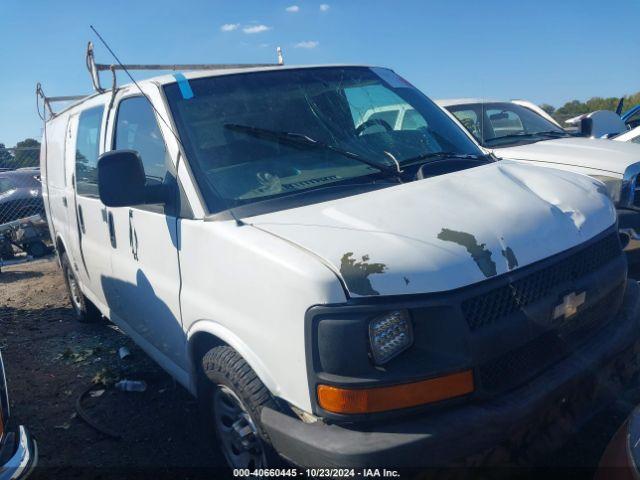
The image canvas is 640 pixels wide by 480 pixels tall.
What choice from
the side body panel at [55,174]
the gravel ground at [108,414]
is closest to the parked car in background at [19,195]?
the side body panel at [55,174]

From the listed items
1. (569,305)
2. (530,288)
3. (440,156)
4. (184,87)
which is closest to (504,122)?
(440,156)

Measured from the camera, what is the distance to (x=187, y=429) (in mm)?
3482

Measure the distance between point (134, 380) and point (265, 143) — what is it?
7.58ft

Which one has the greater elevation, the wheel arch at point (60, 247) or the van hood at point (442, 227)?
the van hood at point (442, 227)

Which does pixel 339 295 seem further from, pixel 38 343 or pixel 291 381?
pixel 38 343

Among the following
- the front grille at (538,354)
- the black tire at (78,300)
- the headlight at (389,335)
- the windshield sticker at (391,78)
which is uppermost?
the windshield sticker at (391,78)

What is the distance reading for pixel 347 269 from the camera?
1973mm

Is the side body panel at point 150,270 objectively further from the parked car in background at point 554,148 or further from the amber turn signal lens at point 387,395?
the parked car in background at point 554,148

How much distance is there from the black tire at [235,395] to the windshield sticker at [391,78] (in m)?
2.26

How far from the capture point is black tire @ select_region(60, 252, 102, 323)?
5648 millimetres

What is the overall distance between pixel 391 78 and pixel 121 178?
81.6 inches

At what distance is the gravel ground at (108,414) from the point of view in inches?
116

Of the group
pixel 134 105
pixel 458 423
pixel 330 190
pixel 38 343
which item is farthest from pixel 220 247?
pixel 38 343

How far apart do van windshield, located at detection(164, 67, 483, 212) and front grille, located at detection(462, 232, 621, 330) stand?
38.8 inches
